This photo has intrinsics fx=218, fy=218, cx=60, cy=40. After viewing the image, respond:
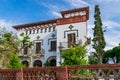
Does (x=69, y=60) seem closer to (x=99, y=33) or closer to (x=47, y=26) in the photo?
(x=47, y=26)

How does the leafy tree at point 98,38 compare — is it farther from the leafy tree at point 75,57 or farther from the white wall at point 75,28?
the leafy tree at point 75,57

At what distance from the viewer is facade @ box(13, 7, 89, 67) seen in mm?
22234

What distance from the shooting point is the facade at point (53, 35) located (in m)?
22.2

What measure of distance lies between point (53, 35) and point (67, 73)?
18267mm

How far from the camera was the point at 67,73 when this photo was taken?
6.24 meters

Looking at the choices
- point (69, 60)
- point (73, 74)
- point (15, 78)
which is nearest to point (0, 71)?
point (15, 78)

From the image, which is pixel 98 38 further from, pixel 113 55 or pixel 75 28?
pixel 75 28

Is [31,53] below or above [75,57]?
above

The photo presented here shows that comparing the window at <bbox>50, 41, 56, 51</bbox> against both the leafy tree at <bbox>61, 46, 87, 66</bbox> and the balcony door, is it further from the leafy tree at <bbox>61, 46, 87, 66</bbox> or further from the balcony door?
the leafy tree at <bbox>61, 46, 87, 66</bbox>

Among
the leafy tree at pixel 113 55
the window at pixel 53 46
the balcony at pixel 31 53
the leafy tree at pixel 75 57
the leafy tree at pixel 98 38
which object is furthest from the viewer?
the leafy tree at pixel 113 55

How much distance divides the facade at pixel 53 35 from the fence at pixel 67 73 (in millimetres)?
14302

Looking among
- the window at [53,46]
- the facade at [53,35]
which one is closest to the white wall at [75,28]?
the facade at [53,35]

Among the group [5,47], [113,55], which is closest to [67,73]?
[5,47]

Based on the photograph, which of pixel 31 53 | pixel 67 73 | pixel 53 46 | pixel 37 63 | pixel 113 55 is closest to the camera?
pixel 67 73
